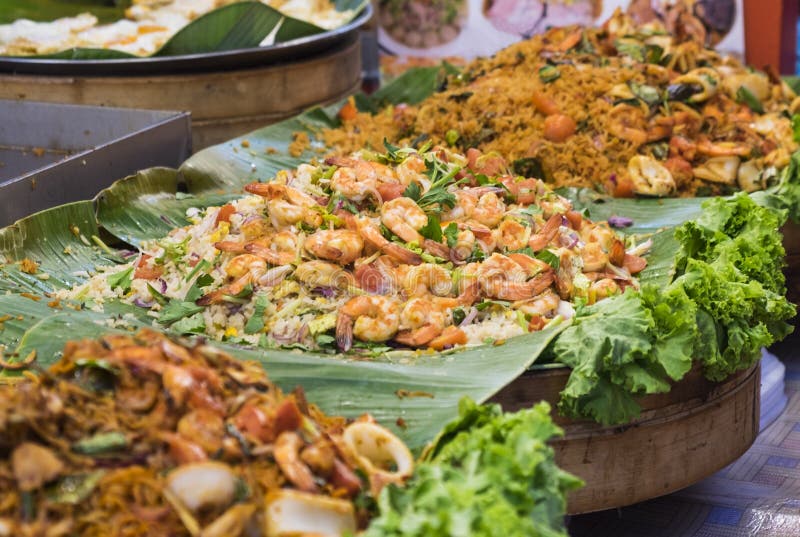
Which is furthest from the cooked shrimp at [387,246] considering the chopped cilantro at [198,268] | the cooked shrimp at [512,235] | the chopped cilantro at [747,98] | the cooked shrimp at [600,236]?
the chopped cilantro at [747,98]

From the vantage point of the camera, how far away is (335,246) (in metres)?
2.84

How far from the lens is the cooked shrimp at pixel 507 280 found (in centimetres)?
286

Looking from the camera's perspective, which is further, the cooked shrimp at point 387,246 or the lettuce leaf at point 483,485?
the cooked shrimp at point 387,246

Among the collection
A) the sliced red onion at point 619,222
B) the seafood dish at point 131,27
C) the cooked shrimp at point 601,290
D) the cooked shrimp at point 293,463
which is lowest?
the sliced red onion at point 619,222

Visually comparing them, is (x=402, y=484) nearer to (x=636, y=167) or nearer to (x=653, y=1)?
(x=636, y=167)

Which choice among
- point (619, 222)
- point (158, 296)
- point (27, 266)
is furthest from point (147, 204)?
point (619, 222)

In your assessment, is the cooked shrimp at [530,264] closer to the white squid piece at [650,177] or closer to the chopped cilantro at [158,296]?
the chopped cilantro at [158,296]

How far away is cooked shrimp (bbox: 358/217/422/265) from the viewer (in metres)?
2.87

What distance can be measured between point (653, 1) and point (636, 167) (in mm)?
2129

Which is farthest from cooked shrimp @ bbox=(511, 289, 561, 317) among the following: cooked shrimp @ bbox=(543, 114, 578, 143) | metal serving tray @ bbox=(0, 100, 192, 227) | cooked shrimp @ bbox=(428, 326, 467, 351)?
metal serving tray @ bbox=(0, 100, 192, 227)

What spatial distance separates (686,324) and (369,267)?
89 centimetres

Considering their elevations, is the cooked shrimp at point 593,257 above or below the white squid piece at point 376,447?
below

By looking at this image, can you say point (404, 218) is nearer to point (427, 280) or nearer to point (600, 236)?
point (427, 280)

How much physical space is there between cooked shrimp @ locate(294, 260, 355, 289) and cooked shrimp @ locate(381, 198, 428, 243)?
0.21 m
